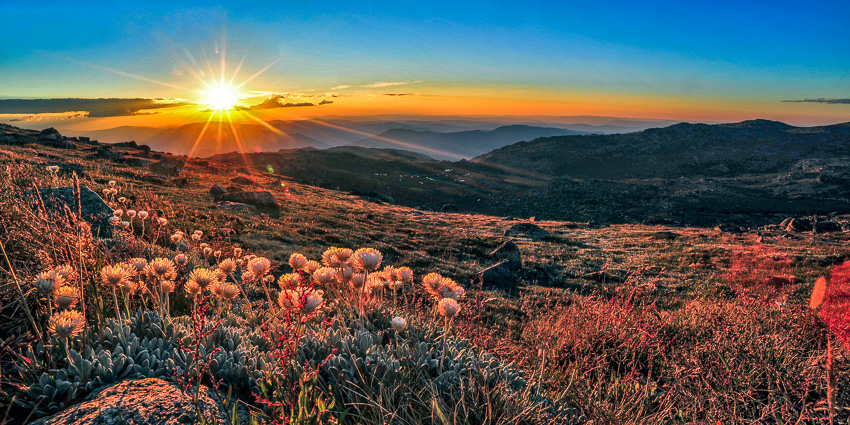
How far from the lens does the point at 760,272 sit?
46.3 feet

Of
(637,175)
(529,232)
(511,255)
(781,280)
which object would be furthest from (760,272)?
(637,175)

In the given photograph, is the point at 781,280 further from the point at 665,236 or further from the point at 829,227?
the point at 829,227

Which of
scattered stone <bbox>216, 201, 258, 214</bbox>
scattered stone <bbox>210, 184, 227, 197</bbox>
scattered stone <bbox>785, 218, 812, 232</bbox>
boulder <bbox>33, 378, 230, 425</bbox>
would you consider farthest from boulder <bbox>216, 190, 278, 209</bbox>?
scattered stone <bbox>785, 218, 812, 232</bbox>

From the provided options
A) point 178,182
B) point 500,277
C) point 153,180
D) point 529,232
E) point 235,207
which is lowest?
point 529,232

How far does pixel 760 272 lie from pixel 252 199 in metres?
23.3

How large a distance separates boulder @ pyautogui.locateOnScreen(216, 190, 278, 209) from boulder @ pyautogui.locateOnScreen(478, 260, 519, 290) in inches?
545

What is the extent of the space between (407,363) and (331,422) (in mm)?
685

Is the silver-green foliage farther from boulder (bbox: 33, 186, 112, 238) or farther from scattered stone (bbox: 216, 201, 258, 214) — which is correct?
scattered stone (bbox: 216, 201, 258, 214)

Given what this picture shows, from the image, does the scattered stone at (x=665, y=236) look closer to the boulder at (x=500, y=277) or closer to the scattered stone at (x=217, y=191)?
the boulder at (x=500, y=277)

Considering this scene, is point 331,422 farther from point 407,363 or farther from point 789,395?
point 789,395

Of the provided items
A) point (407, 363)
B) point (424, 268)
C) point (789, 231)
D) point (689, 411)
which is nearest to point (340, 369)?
point (407, 363)

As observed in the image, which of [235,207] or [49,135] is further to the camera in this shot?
[49,135]

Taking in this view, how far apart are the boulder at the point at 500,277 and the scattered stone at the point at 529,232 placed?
40.3 ft

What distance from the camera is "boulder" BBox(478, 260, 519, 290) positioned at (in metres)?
11.3
